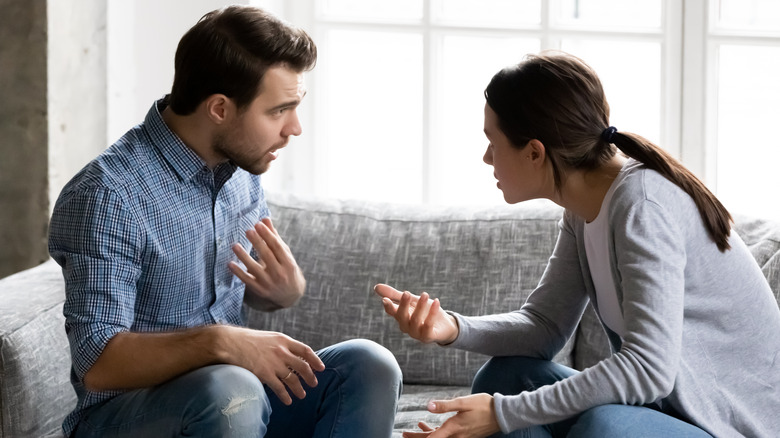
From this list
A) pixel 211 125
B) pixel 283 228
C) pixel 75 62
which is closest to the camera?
pixel 211 125

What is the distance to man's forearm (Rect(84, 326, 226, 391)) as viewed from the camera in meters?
1.52

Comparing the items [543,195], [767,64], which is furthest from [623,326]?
[767,64]

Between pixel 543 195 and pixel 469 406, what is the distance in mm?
396

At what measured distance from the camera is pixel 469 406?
58.6 inches

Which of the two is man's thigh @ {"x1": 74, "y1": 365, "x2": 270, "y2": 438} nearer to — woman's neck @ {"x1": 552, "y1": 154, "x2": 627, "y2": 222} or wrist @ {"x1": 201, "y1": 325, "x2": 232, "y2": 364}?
wrist @ {"x1": 201, "y1": 325, "x2": 232, "y2": 364}

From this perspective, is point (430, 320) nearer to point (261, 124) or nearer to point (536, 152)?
point (536, 152)

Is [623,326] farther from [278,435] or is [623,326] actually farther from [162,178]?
[162,178]

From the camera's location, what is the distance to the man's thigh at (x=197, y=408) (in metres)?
1.49

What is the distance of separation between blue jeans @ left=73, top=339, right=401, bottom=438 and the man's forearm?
0.06 feet

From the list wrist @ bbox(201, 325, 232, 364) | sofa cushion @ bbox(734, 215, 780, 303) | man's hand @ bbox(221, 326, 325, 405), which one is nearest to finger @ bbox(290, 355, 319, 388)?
man's hand @ bbox(221, 326, 325, 405)

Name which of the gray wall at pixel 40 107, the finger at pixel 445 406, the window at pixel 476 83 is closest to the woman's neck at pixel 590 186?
the finger at pixel 445 406

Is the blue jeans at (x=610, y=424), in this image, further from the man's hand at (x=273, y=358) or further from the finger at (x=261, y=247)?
the finger at (x=261, y=247)

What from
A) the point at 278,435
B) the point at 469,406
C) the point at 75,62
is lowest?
the point at 278,435

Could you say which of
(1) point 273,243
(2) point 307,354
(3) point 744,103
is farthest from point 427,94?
(2) point 307,354
